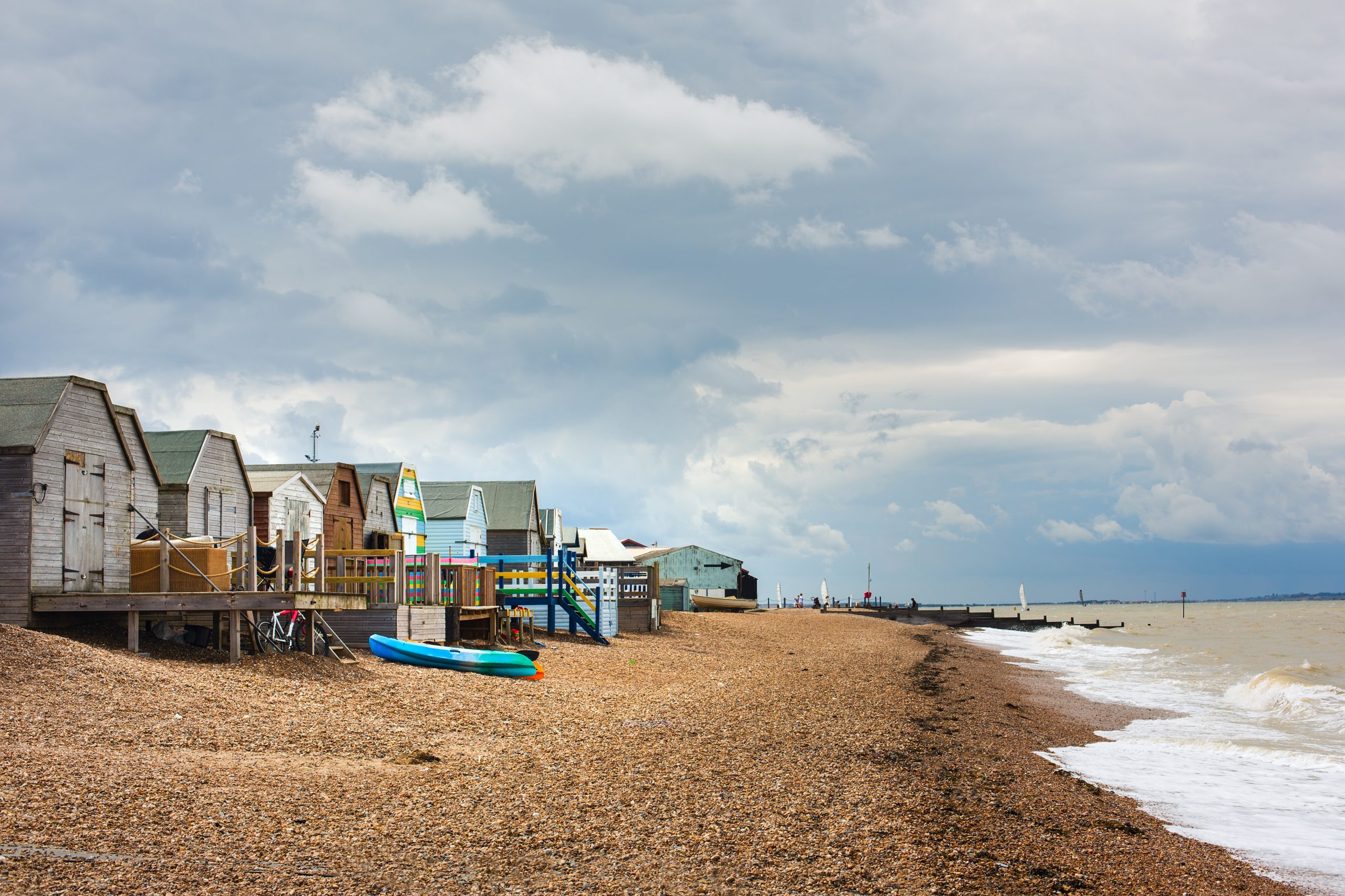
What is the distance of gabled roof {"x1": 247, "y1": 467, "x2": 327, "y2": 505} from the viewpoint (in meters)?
27.8

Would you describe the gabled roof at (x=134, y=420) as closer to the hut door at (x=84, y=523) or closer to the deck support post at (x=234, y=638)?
the hut door at (x=84, y=523)

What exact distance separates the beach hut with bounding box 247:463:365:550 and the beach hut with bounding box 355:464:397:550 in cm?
51

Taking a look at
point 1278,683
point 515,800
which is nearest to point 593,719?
point 515,800

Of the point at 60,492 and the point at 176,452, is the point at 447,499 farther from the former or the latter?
the point at 60,492

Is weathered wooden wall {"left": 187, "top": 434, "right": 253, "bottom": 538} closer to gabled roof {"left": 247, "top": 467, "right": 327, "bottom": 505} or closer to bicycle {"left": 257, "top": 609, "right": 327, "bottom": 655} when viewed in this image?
gabled roof {"left": 247, "top": 467, "right": 327, "bottom": 505}

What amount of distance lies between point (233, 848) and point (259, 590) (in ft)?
34.4

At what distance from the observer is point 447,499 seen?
4212 cm

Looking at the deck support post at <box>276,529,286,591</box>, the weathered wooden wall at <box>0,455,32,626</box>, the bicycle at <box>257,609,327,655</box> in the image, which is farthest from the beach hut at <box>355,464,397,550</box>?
the weathered wooden wall at <box>0,455,32,626</box>

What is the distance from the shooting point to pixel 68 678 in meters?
13.7

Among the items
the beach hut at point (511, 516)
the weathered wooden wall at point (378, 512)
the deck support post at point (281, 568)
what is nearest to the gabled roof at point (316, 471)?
the weathered wooden wall at point (378, 512)

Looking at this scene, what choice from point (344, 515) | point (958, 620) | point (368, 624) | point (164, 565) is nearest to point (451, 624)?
point (368, 624)

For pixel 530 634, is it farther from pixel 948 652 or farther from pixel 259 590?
pixel 948 652

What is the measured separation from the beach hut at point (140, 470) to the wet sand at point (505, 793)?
3.38 metres

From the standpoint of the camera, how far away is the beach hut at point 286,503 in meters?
27.6
